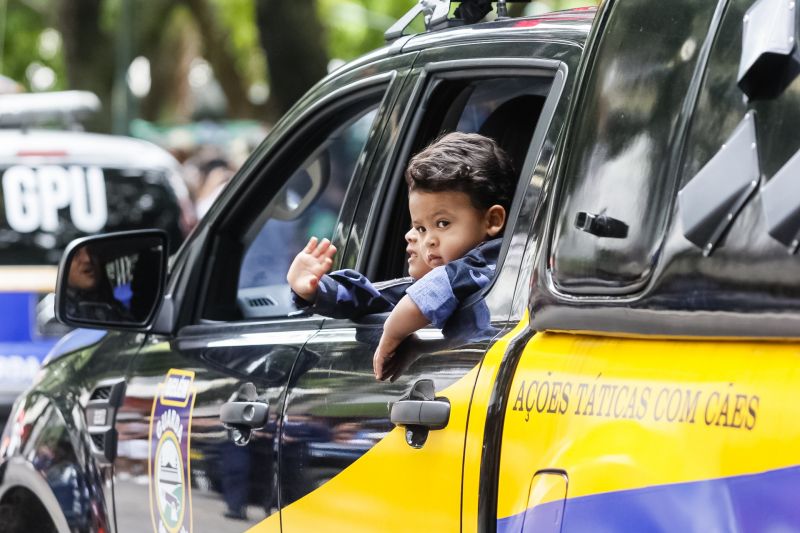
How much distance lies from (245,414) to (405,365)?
22.2 inches

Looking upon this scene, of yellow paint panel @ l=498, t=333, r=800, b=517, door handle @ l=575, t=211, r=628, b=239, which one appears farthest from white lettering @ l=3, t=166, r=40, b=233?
door handle @ l=575, t=211, r=628, b=239

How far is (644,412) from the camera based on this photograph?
2016 millimetres

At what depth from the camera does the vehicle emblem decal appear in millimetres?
3467

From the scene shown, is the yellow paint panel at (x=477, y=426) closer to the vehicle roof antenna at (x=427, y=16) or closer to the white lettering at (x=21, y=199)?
the vehicle roof antenna at (x=427, y=16)

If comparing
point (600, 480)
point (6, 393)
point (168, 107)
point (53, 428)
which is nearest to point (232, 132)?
point (168, 107)

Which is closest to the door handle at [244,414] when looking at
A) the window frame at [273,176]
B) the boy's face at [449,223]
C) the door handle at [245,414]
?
the door handle at [245,414]

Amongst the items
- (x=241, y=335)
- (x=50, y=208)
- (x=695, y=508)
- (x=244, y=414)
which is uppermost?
(x=695, y=508)

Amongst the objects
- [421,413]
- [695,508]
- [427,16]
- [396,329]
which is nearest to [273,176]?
[427,16]

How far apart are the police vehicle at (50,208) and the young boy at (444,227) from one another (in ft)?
16.3

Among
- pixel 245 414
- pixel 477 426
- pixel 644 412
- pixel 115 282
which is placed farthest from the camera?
pixel 115 282

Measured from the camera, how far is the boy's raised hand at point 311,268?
9.87 feet

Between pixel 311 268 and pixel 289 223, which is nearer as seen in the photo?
pixel 311 268

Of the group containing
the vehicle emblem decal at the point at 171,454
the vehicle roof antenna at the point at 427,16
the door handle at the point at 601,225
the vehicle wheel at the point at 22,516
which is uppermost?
the vehicle roof antenna at the point at 427,16

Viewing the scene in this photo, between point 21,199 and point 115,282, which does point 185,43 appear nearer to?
point 21,199
